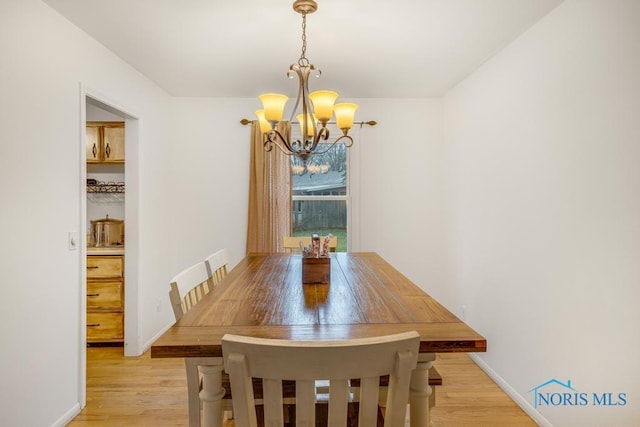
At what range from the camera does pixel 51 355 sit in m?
2.10

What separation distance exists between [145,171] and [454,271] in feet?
10.1

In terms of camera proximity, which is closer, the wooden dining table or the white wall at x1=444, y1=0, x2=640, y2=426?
the wooden dining table

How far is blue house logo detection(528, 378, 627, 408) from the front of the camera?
171cm

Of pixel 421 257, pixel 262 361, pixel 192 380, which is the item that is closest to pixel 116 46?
pixel 192 380

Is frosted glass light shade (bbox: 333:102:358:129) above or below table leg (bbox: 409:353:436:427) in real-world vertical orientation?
above

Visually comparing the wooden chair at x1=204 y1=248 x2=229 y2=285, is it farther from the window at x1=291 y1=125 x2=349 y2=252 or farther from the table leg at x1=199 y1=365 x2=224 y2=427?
the window at x1=291 y1=125 x2=349 y2=252

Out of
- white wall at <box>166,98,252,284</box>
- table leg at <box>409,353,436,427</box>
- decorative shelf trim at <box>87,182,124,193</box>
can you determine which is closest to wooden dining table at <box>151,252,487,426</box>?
table leg at <box>409,353,436,427</box>

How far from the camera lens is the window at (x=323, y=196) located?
3.97 metres

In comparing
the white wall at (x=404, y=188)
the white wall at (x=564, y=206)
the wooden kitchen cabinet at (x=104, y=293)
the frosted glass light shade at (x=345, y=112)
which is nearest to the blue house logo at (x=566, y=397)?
the white wall at (x=564, y=206)

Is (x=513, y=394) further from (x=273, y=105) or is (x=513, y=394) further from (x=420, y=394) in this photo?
(x=273, y=105)

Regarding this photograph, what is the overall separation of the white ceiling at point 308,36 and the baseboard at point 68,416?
7.83ft

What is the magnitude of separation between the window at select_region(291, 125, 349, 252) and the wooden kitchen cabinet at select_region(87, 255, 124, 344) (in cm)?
173

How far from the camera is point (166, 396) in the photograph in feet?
8.25

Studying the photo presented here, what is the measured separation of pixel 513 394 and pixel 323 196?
2428mm
